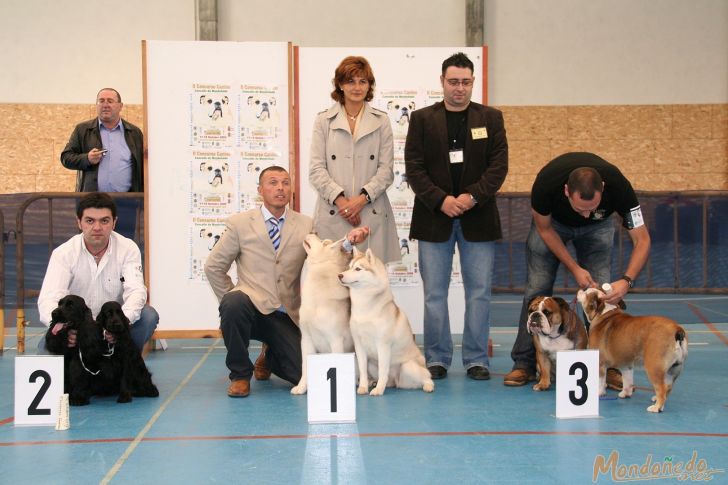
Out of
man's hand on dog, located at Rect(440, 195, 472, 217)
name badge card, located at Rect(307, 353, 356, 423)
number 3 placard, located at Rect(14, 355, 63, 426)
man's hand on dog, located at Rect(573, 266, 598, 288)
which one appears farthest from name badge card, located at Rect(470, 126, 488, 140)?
number 3 placard, located at Rect(14, 355, 63, 426)

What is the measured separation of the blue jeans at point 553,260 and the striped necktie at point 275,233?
4.92ft

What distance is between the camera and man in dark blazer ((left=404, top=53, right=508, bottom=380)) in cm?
459

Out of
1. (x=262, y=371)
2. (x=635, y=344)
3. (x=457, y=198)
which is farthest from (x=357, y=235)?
(x=635, y=344)

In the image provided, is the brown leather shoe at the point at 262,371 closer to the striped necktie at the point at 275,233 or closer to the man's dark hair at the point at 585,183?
the striped necktie at the point at 275,233

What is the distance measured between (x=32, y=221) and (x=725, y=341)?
5.99 meters

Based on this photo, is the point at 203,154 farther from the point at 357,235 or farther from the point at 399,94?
the point at 357,235

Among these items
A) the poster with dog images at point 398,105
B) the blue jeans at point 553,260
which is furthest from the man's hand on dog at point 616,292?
the poster with dog images at point 398,105

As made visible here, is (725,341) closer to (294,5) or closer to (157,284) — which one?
(157,284)

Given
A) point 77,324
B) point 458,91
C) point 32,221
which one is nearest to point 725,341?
point 458,91

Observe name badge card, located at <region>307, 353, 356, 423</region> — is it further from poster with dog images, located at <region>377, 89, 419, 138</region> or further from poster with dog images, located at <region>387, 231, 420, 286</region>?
poster with dog images, located at <region>377, 89, 419, 138</region>

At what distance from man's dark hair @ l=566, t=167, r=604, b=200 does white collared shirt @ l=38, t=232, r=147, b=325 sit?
2.36 meters

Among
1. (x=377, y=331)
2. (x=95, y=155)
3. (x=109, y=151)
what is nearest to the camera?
(x=377, y=331)

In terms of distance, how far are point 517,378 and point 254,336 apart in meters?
1.57

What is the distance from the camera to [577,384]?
3.60m
